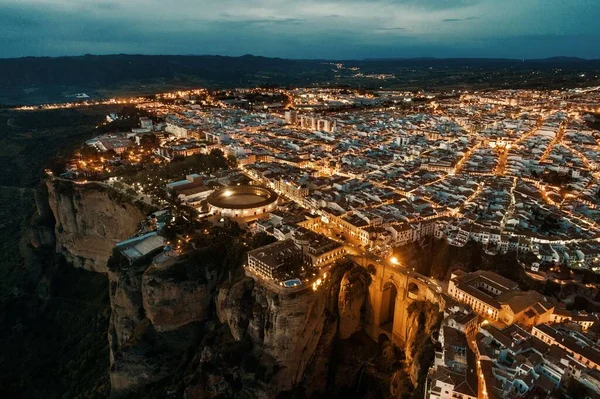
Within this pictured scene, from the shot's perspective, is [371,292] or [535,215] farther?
[535,215]

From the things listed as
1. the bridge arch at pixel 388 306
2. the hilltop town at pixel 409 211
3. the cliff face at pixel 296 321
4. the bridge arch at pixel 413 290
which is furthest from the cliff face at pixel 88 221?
the bridge arch at pixel 413 290

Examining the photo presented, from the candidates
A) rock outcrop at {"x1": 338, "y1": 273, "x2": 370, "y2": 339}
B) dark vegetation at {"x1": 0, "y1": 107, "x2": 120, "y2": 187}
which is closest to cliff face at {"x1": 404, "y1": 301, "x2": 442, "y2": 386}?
rock outcrop at {"x1": 338, "y1": 273, "x2": 370, "y2": 339}

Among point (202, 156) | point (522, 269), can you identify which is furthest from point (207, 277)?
point (202, 156)

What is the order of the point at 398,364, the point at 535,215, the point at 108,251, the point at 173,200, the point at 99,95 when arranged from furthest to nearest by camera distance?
the point at 99,95 → the point at 108,251 → the point at 173,200 → the point at 535,215 → the point at 398,364

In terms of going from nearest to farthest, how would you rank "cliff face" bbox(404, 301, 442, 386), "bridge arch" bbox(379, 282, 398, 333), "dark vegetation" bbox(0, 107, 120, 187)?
"cliff face" bbox(404, 301, 442, 386) < "bridge arch" bbox(379, 282, 398, 333) < "dark vegetation" bbox(0, 107, 120, 187)

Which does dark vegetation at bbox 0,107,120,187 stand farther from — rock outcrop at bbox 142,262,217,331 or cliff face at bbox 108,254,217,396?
rock outcrop at bbox 142,262,217,331

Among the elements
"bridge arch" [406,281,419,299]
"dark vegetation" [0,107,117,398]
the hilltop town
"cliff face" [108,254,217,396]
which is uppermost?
the hilltop town

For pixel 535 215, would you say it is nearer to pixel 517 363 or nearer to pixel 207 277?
pixel 517 363

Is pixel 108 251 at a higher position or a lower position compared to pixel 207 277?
lower

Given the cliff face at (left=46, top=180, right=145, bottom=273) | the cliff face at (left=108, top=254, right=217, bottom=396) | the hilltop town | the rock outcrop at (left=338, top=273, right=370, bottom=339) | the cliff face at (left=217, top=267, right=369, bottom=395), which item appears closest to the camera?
the hilltop town
